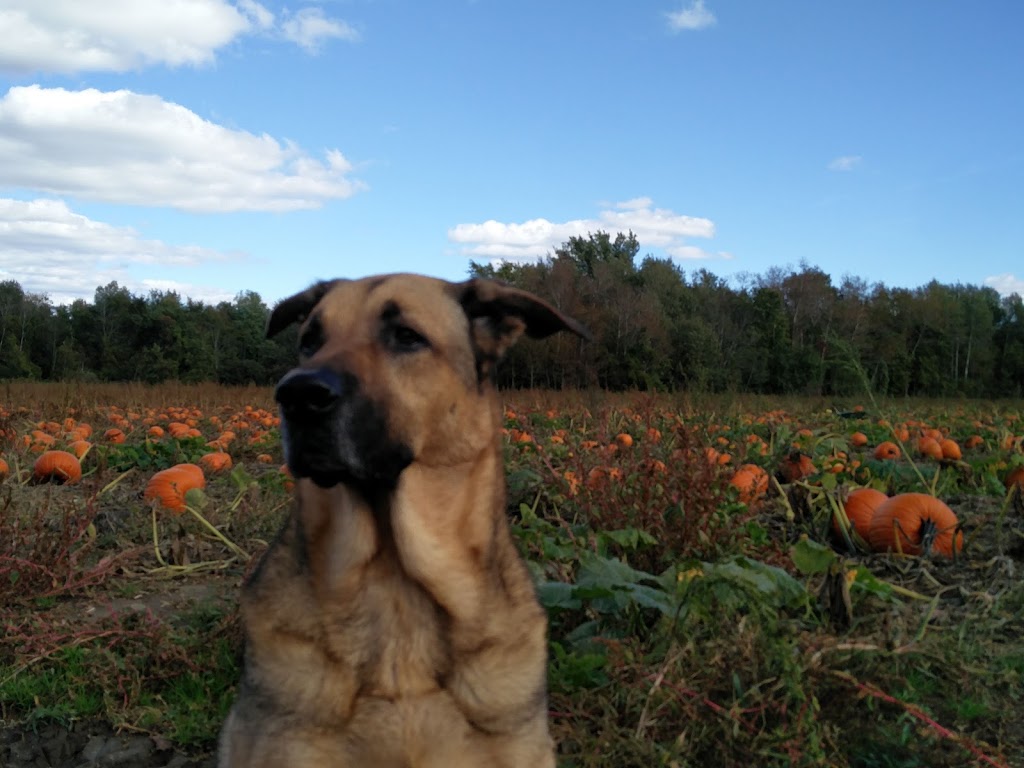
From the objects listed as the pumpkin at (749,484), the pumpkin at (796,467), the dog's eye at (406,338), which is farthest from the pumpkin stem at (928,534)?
the dog's eye at (406,338)

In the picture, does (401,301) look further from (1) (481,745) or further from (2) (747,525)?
(2) (747,525)

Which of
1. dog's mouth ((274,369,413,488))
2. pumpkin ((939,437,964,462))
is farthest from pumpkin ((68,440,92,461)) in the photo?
pumpkin ((939,437,964,462))

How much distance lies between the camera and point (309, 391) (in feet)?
8.11

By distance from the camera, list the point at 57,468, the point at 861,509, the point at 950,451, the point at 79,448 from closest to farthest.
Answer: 1. the point at 861,509
2. the point at 57,468
3. the point at 79,448
4. the point at 950,451

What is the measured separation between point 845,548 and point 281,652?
4.15 metres

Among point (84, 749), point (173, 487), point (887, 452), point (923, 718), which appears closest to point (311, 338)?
point (84, 749)

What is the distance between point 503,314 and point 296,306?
2.62 feet

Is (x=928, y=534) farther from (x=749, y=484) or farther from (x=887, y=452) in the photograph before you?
(x=887, y=452)

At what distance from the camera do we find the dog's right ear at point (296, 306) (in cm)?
330

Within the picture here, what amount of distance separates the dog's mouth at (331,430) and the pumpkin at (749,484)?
2661mm

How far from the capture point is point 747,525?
15.5 feet

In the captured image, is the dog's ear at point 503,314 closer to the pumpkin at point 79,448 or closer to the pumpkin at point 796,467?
the pumpkin at point 796,467

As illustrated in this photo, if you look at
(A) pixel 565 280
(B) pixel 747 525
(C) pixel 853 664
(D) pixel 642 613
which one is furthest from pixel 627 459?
(A) pixel 565 280

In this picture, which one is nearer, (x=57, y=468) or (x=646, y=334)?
(x=57, y=468)
